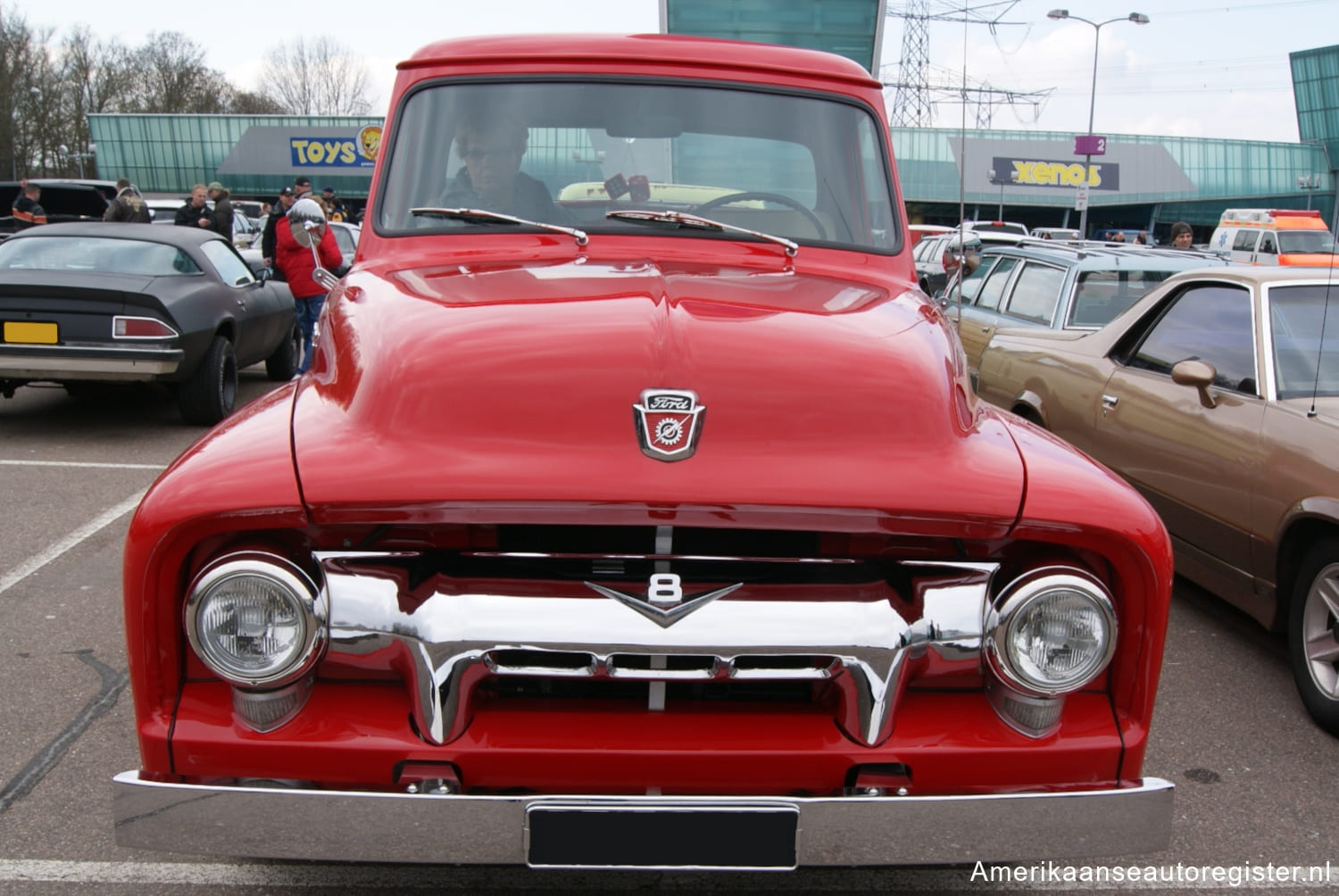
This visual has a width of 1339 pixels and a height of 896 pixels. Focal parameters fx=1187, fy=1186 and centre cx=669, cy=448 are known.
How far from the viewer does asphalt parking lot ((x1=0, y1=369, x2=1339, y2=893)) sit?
9.15ft

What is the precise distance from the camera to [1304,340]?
4.67 m

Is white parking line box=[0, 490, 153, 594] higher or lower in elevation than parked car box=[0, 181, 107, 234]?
lower

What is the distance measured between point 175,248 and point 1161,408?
708cm

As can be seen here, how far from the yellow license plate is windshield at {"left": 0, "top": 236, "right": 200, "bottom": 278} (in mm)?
526

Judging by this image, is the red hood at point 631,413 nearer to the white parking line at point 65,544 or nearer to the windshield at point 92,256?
the white parking line at point 65,544

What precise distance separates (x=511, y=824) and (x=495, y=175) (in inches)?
81.3

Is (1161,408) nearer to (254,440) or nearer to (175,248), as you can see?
(254,440)

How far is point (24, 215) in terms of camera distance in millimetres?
17375

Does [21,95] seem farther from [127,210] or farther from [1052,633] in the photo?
[1052,633]

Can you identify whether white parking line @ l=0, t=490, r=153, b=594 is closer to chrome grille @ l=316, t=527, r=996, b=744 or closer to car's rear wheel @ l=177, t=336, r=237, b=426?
car's rear wheel @ l=177, t=336, r=237, b=426

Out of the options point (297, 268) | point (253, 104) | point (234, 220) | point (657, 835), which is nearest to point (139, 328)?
point (297, 268)

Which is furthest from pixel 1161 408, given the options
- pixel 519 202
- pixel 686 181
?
pixel 519 202

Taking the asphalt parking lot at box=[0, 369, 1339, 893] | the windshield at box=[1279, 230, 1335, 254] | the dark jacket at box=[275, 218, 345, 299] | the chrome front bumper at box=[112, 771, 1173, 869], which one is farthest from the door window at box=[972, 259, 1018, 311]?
the windshield at box=[1279, 230, 1335, 254]

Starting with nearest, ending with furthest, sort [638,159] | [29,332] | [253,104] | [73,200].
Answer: [638,159] < [29,332] < [73,200] < [253,104]
